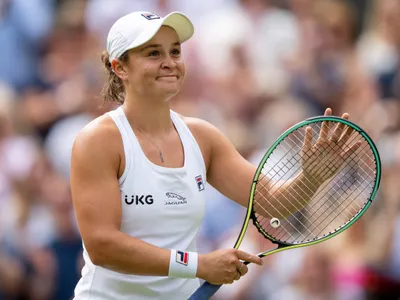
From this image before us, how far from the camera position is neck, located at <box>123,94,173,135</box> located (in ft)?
17.0

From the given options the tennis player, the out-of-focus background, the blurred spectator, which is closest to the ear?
the tennis player

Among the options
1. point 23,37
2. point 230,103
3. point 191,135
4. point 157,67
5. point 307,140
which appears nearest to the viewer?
point 157,67

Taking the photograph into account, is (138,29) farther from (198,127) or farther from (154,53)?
(198,127)

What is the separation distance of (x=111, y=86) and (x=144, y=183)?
2.09 feet

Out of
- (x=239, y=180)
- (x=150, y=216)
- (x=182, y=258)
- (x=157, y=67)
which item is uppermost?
(x=157, y=67)

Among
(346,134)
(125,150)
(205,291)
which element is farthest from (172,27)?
(205,291)

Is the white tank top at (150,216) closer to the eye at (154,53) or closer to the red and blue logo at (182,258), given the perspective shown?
the red and blue logo at (182,258)

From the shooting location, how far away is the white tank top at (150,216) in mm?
5000

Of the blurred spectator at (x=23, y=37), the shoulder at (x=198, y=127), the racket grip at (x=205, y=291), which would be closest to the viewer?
the racket grip at (x=205, y=291)

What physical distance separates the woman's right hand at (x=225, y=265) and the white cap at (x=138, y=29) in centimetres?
104

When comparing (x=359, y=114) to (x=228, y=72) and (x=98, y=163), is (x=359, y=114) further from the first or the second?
(x=98, y=163)

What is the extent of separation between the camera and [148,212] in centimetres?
500

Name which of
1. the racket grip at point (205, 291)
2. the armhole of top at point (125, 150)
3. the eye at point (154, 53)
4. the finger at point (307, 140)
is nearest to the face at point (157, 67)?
the eye at point (154, 53)

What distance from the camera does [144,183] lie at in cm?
501
